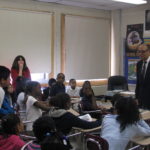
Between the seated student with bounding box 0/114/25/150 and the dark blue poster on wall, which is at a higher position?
the dark blue poster on wall

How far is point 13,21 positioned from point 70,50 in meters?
1.75

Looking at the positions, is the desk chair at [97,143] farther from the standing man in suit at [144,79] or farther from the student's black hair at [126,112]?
the standing man in suit at [144,79]

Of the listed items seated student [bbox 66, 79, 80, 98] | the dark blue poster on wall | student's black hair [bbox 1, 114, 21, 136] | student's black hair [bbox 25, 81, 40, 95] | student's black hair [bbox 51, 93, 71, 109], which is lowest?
seated student [bbox 66, 79, 80, 98]

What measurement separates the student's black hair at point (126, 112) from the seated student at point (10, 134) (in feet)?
3.24

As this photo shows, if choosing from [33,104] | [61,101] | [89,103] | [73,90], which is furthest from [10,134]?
[73,90]

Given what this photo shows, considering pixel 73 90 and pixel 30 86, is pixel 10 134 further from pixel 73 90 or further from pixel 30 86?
pixel 73 90

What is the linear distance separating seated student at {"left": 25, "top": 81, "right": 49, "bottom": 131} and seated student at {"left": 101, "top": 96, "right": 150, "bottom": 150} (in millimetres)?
1045

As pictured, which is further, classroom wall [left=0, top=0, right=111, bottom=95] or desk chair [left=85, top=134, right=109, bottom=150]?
classroom wall [left=0, top=0, right=111, bottom=95]

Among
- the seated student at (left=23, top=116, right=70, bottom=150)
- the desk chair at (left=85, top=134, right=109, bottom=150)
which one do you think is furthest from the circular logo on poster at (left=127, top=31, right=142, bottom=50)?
the seated student at (left=23, top=116, right=70, bottom=150)

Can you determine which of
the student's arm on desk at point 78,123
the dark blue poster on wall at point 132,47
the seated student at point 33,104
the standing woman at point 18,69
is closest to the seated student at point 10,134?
the student's arm on desk at point 78,123

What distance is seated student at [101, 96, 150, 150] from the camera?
280 cm

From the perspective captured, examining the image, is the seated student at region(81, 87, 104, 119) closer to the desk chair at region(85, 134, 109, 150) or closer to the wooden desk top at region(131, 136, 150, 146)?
the wooden desk top at region(131, 136, 150, 146)

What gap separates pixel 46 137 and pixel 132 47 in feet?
21.0

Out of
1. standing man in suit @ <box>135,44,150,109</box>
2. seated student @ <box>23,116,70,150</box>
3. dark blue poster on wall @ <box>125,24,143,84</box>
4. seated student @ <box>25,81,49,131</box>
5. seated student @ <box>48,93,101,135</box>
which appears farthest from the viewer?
dark blue poster on wall @ <box>125,24,143,84</box>
